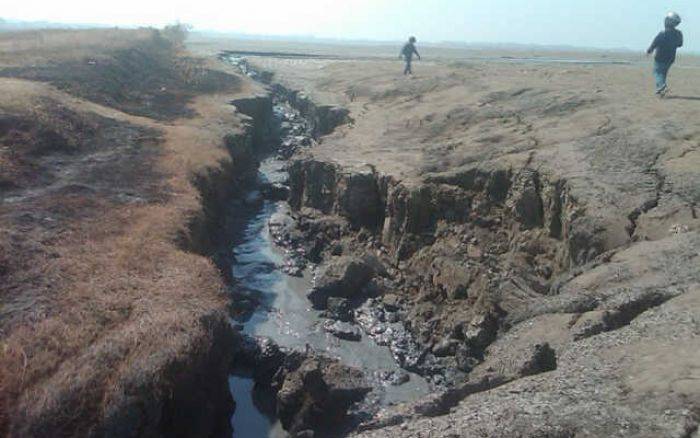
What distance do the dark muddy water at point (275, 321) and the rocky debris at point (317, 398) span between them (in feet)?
2.41

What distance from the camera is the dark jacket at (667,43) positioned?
1070 inches

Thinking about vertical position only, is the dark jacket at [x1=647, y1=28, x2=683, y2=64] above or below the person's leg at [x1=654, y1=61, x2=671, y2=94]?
above

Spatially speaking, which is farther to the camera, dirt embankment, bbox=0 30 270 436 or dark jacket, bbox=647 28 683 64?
dark jacket, bbox=647 28 683 64

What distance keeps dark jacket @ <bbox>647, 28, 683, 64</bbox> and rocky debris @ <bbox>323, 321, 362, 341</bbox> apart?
17.7 metres

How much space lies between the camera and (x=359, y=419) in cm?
1788

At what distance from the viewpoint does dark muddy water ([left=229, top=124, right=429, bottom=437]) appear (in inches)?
750

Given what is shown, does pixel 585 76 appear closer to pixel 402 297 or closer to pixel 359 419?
pixel 402 297

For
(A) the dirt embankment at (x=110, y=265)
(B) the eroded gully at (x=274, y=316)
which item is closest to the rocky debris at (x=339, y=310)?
(B) the eroded gully at (x=274, y=316)

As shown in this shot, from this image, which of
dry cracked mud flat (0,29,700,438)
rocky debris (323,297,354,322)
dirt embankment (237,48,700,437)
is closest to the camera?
dirt embankment (237,48,700,437)

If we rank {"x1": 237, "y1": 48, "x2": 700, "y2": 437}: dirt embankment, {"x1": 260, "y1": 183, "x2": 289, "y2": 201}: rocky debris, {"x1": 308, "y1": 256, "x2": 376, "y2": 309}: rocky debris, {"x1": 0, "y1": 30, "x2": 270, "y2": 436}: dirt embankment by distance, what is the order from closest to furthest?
{"x1": 237, "y1": 48, "x2": 700, "y2": 437}: dirt embankment
{"x1": 0, "y1": 30, "x2": 270, "y2": 436}: dirt embankment
{"x1": 308, "y1": 256, "x2": 376, "y2": 309}: rocky debris
{"x1": 260, "y1": 183, "x2": 289, "y2": 201}: rocky debris

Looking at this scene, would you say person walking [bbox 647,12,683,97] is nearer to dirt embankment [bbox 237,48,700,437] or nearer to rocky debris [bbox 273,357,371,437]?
dirt embankment [bbox 237,48,700,437]

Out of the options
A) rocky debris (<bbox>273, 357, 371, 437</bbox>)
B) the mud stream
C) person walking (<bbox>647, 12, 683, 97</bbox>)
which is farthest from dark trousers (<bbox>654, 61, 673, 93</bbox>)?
rocky debris (<bbox>273, 357, 371, 437</bbox>)

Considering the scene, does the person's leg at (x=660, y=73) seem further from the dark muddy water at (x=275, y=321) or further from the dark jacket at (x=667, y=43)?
the dark muddy water at (x=275, y=321)

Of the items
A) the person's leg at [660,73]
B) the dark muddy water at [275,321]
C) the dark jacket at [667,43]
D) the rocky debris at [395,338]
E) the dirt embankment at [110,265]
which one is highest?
the dark jacket at [667,43]
